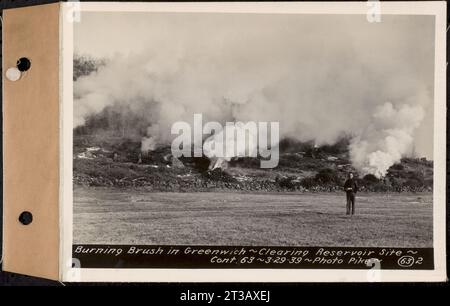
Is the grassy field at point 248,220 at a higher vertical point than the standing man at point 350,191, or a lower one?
lower

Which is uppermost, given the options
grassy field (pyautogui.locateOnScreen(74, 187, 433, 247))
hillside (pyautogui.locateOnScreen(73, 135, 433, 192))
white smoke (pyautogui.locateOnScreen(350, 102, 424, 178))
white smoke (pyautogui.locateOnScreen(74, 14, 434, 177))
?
→ white smoke (pyautogui.locateOnScreen(74, 14, 434, 177))

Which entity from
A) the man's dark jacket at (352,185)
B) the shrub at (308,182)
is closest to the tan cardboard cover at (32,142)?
the shrub at (308,182)

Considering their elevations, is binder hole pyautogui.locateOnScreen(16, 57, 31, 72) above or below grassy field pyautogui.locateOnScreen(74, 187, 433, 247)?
above

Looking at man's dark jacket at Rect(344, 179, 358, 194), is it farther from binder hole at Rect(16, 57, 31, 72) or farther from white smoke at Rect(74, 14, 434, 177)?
binder hole at Rect(16, 57, 31, 72)

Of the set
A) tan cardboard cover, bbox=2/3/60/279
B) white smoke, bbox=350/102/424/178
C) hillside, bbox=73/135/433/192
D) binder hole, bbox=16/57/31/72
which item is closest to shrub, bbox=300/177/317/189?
hillside, bbox=73/135/433/192

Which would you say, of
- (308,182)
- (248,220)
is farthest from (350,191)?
(248,220)

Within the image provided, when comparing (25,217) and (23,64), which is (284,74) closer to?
(23,64)

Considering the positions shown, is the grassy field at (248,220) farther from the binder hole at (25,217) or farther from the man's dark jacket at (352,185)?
the binder hole at (25,217)
